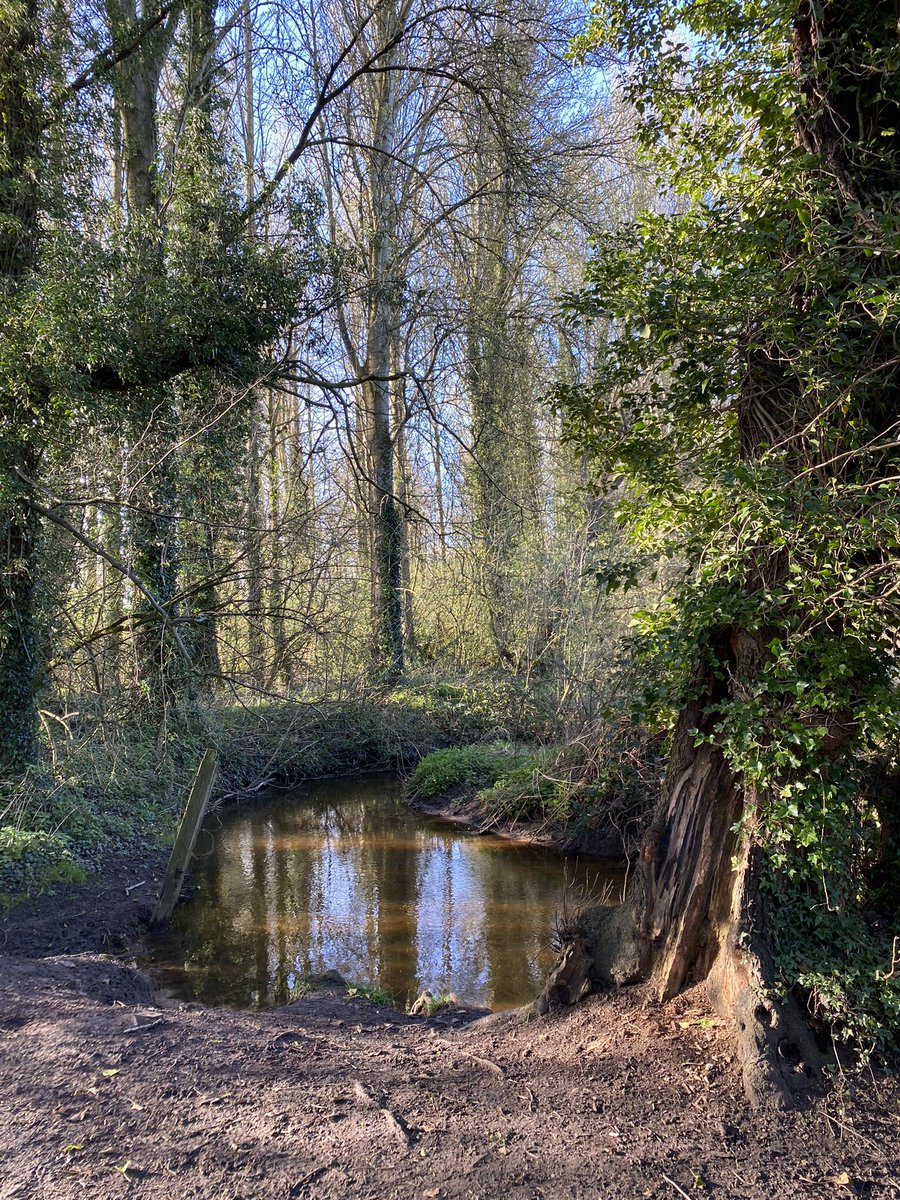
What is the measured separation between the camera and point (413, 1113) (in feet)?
11.4

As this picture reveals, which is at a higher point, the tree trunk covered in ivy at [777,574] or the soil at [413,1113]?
the tree trunk covered in ivy at [777,574]

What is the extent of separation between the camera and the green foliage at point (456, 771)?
488 inches

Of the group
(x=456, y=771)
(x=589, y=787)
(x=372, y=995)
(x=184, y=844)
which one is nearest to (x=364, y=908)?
(x=184, y=844)

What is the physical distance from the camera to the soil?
3055mm

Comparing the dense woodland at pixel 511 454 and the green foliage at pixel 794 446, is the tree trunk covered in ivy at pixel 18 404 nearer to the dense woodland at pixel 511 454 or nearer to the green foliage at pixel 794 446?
the dense woodland at pixel 511 454

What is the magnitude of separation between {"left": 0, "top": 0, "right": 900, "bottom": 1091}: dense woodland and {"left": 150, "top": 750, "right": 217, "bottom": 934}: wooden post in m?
0.91

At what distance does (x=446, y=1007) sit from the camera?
18.2 ft

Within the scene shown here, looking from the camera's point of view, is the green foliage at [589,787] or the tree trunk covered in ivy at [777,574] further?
the green foliage at [589,787]

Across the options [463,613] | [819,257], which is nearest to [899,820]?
[819,257]

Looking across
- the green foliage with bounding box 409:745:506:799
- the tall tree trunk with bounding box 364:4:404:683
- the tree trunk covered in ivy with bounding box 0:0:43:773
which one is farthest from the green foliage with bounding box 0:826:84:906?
the tall tree trunk with bounding box 364:4:404:683

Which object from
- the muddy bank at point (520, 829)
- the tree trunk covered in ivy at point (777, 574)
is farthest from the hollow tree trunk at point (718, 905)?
the muddy bank at point (520, 829)

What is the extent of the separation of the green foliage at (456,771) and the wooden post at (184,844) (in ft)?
18.3

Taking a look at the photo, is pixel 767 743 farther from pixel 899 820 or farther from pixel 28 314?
pixel 28 314

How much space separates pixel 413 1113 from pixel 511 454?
13.7 metres
